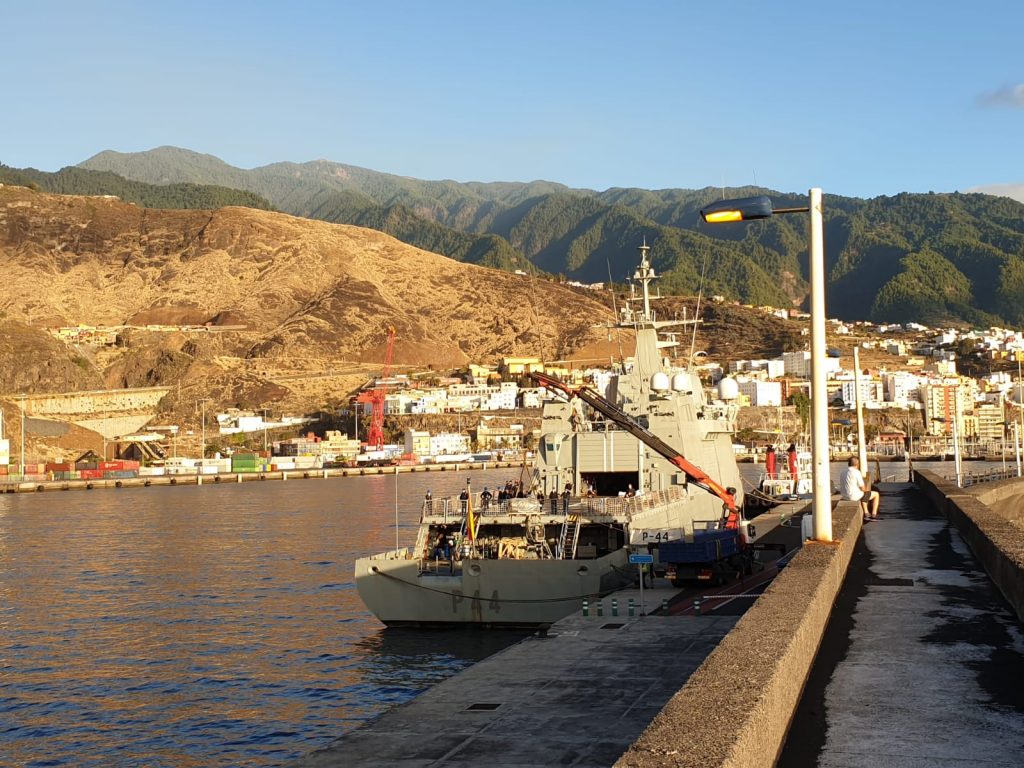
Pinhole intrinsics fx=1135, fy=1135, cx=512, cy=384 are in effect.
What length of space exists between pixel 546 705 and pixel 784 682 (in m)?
6.32

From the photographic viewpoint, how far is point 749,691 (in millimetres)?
9945

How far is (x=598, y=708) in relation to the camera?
648 inches

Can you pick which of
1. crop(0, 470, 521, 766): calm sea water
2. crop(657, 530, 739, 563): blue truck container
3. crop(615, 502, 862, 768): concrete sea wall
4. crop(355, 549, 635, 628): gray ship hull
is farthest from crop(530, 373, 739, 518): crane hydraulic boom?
crop(615, 502, 862, 768): concrete sea wall

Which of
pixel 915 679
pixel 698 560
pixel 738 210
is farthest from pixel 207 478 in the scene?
pixel 915 679

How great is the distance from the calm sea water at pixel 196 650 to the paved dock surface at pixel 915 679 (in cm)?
1190

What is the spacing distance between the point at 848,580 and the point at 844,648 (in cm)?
586

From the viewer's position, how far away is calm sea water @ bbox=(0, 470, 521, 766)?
960 inches

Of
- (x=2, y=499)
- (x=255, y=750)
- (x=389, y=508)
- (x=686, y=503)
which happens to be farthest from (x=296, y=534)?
(x=2, y=499)

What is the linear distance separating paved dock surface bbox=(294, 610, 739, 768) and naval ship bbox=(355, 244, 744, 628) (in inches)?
341

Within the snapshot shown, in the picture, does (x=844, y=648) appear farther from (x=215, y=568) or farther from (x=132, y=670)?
(x=215, y=568)

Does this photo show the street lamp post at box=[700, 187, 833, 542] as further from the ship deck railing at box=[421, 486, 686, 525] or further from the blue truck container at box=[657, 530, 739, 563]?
the ship deck railing at box=[421, 486, 686, 525]

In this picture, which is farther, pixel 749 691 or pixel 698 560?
pixel 698 560

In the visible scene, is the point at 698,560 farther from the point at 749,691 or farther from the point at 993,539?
the point at 749,691

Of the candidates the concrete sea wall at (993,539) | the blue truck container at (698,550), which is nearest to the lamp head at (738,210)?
the concrete sea wall at (993,539)
